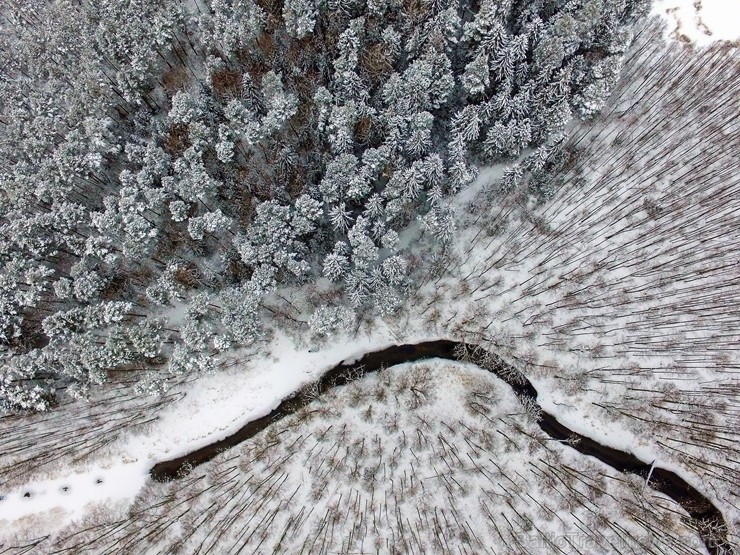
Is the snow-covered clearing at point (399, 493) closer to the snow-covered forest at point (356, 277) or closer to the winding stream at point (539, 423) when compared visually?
the snow-covered forest at point (356, 277)

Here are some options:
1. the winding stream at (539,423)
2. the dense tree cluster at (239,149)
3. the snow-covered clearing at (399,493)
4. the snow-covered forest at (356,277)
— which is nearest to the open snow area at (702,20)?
the snow-covered forest at (356,277)

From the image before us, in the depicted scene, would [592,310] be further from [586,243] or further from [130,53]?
[130,53]

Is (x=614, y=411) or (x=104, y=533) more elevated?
(x=104, y=533)

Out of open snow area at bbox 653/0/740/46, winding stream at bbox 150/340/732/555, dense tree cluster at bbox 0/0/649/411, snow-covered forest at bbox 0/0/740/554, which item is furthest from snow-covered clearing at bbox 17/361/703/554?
open snow area at bbox 653/0/740/46

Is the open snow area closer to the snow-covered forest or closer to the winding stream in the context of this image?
the snow-covered forest

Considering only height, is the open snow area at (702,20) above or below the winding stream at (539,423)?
above

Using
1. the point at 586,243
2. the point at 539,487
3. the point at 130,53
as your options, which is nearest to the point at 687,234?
the point at 586,243
